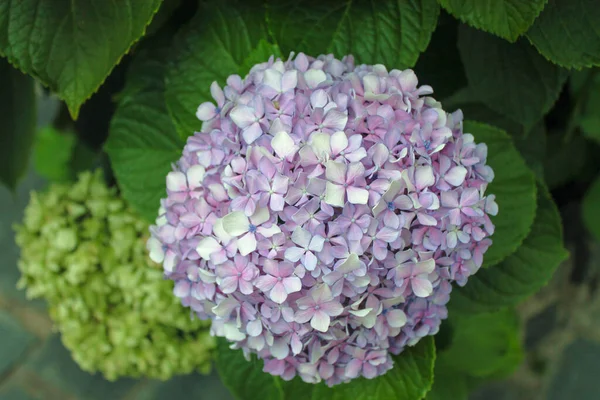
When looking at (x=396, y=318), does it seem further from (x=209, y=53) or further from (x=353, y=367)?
(x=209, y=53)

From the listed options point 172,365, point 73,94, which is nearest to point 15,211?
point 172,365

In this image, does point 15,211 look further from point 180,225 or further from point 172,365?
point 180,225

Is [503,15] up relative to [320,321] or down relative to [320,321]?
up

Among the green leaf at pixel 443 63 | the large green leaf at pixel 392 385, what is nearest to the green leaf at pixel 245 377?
the large green leaf at pixel 392 385

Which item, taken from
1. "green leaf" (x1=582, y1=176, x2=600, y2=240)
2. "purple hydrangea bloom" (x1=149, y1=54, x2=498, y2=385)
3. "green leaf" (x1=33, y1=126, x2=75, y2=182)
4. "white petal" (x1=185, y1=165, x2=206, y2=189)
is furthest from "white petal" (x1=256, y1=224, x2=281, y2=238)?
"green leaf" (x1=33, y1=126, x2=75, y2=182)

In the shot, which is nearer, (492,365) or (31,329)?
(492,365)

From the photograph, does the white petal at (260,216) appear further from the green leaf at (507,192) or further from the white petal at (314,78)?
the green leaf at (507,192)

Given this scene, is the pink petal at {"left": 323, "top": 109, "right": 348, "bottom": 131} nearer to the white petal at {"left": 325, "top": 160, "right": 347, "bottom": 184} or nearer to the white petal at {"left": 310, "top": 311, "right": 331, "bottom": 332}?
the white petal at {"left": 325, "top": 160, "right": 347, "bottom": 184}

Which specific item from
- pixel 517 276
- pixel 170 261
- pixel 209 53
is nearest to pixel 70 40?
pixel 209 53
